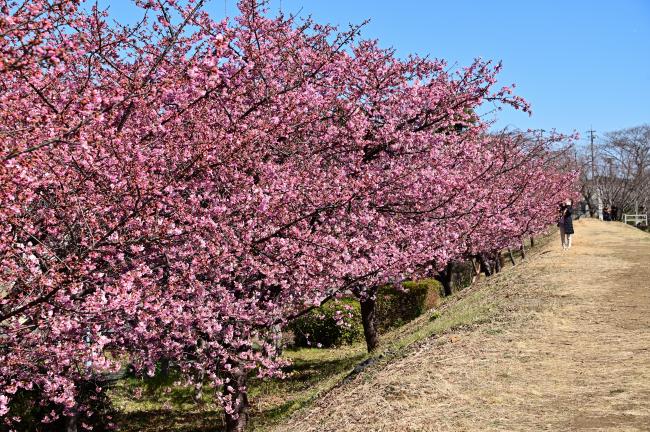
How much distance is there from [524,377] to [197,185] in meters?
4.57

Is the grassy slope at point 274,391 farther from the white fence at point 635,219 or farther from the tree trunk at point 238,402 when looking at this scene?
the white fence at point 635,219

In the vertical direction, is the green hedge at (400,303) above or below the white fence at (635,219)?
below

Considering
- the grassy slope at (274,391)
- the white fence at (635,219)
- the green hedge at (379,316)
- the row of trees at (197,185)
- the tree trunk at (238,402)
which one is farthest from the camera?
the white fence at (635,219)

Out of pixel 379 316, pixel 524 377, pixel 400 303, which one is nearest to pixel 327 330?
pixel 379 316

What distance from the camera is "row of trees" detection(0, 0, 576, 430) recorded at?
547 cm

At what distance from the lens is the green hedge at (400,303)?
21.8 meters

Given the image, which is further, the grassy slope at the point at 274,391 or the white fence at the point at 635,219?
→ the white fence at the point at 635,219

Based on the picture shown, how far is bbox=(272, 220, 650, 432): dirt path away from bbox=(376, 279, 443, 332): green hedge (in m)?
10.1

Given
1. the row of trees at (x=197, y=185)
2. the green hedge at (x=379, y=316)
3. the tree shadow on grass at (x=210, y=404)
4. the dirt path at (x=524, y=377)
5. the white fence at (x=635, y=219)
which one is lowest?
the tree shadow on grass at (x=210, y=404)

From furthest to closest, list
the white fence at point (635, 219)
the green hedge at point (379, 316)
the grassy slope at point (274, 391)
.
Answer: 1. the white fence at point (635, 219)
2. the green hedge at point (379, 316)
3. the grassy slope at point (274, 391)

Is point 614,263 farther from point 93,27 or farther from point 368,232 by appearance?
point 93,27

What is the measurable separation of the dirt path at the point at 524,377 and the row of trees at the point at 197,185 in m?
1.68

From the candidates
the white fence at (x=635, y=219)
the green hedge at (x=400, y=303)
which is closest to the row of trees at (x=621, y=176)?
the white fence at (x=635, y=219)

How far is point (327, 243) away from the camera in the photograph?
8312 millimetres
